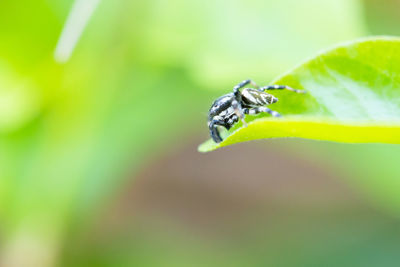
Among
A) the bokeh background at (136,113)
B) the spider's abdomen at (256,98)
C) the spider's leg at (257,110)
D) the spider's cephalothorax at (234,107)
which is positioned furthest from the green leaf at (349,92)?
the bokeh background at (136,113)

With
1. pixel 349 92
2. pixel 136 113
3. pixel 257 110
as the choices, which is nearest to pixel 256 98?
pixel 257 110

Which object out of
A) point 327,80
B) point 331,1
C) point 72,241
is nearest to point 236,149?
point 72,241

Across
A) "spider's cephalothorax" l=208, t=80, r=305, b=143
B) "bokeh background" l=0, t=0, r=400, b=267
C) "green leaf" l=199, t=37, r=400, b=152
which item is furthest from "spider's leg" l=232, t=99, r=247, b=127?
"green leaf" l=199, t=37, r=400, b=152

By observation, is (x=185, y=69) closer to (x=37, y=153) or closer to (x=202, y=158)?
(x=37, y=153)

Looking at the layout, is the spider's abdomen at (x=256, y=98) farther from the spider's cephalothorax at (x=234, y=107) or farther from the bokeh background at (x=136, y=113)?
the bokeh background at (x=136, y=113)

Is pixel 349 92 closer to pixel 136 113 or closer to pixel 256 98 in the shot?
pixel 256 98

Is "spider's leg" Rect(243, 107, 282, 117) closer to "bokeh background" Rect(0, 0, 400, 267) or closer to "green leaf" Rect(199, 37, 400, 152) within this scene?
"green leaf" Rect(199, 37, 400, 152)
